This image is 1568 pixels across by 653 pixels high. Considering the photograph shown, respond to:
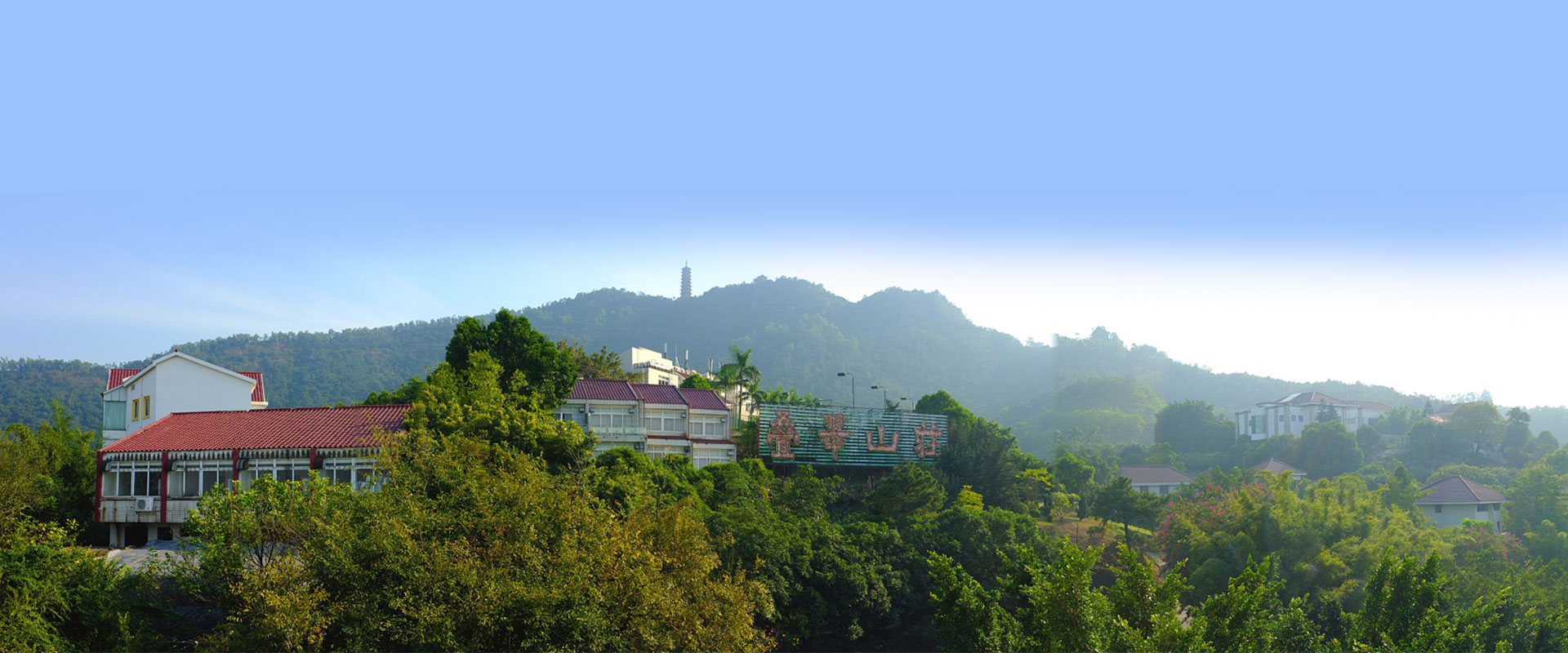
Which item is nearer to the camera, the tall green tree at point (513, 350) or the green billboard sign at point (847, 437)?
the tall green tree at point (513, 350)

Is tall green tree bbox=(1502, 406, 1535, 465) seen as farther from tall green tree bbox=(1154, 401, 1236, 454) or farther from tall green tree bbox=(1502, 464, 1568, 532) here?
tall green tree bbox=(1502, 464, 1568, 532)

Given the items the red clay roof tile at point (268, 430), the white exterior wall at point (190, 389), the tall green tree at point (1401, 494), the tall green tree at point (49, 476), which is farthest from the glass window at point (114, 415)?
the tall green tree at point (1401, 494)

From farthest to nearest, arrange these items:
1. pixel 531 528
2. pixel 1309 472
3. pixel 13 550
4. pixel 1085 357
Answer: pixel 1085 357, pixel 1309 472, pixel 13 550, pixel 531 528

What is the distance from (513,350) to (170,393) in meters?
9.29

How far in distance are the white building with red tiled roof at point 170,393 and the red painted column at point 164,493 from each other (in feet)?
19.3

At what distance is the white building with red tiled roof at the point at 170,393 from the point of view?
27094 mm

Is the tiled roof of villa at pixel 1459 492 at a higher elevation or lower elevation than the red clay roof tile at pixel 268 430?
lower

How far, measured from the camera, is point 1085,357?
116m

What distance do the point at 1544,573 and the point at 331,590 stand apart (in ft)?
93.6

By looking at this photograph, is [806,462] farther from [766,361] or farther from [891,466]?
[766,361]

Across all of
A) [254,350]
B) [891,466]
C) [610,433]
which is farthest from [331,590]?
[254,350]

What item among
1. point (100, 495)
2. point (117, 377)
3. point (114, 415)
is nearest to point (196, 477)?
point (100, 495)

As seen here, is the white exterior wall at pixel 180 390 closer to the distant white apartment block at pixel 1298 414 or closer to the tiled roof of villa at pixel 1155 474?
the tiled roof of villa at pixel 1155 474

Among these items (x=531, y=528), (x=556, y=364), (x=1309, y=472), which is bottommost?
(x=1309, y=472)
